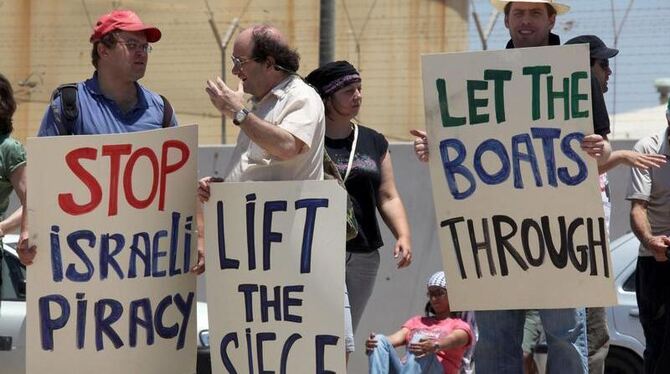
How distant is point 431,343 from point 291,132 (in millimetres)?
3303

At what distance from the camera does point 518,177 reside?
6523mm

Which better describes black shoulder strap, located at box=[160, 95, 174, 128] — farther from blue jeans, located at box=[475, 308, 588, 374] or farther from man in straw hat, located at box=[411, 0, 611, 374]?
blue jeans, located at box=[475, 308, 588, 374]

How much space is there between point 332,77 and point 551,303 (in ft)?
5.45

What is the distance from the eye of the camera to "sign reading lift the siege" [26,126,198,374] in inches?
254

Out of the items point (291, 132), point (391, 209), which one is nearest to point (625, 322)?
point (391, 209)

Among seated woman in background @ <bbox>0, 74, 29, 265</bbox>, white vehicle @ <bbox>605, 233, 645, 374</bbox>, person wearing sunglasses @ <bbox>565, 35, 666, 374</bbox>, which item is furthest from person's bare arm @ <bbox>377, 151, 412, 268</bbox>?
white vehicle @ <bbox>605, 233, 645, 374</bbox>

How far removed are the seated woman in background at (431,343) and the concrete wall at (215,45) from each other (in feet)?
16.1

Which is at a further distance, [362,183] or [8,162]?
[362,183]

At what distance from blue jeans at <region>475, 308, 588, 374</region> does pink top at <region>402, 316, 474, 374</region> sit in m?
2.64

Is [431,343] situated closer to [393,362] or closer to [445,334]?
[445,334]

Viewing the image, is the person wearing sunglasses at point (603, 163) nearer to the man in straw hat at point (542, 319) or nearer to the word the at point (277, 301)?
the man in straw hat at point (542, 319)

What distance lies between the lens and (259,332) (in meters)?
6.39

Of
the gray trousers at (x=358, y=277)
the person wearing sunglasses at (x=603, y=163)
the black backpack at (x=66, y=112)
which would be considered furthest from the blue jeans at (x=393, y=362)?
the black backpack at (x=66, y=112)

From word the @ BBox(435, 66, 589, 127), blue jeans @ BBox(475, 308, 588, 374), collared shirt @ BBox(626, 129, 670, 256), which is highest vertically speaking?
word the @ BBox(435, 66, 589, 127)
